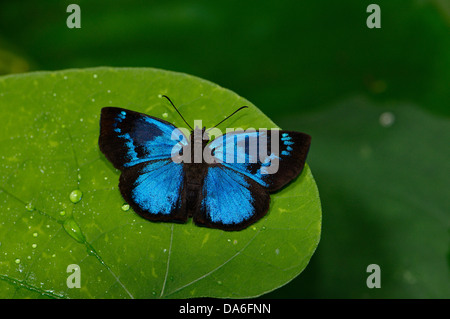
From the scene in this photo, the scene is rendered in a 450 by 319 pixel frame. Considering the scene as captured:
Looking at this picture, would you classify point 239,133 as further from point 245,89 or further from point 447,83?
point 447,83

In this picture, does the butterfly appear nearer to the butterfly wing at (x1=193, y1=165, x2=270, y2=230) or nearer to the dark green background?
the butterfly wing at (x1=193, y1=165, x2=270, y2=230)

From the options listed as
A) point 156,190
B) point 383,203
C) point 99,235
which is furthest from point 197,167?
point 383,203

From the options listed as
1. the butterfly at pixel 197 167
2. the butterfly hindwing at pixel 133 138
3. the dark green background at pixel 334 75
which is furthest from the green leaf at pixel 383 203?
the butterfly hindwing at pixel 133 138

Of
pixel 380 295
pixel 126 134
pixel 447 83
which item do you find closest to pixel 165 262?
pixel 126 134

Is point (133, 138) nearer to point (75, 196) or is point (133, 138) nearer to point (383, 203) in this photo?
point (75, 196)

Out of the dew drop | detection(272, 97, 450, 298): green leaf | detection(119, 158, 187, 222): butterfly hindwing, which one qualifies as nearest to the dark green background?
detection(272, 97, 450, 298): green leaf

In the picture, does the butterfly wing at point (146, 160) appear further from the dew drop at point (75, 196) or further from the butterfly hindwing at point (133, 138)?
the dew drop at point (75, 196)
